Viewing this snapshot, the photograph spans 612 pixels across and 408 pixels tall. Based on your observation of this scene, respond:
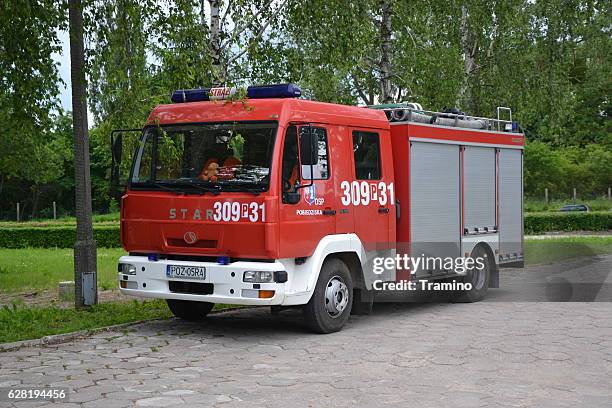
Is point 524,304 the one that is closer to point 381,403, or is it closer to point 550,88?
point 381,403

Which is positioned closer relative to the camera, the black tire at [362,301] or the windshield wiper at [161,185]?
the windshield wiper at [161,185]

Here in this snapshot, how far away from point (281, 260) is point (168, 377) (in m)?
2.24

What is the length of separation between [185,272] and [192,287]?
20 centimetres

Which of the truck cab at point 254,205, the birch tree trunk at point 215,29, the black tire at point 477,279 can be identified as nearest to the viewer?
the truck cab at point 254,205

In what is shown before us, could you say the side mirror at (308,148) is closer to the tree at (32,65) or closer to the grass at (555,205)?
the tree at (32,65)

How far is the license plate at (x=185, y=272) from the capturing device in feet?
31.3

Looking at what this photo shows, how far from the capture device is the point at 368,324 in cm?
1092

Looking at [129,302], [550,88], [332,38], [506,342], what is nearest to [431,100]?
[550,88]

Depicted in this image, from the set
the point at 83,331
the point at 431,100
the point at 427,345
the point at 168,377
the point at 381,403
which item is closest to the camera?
the point at 381,403

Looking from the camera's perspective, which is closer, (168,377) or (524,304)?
(168,377)

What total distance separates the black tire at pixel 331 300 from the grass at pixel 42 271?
6.52 m

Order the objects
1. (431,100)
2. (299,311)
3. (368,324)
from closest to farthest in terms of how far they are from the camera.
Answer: (368,324), (299,311), (431,100)

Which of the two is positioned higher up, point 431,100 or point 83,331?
point 431,100

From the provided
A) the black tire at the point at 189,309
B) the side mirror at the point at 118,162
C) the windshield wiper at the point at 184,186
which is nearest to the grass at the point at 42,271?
the black tire at the point at 189,309
